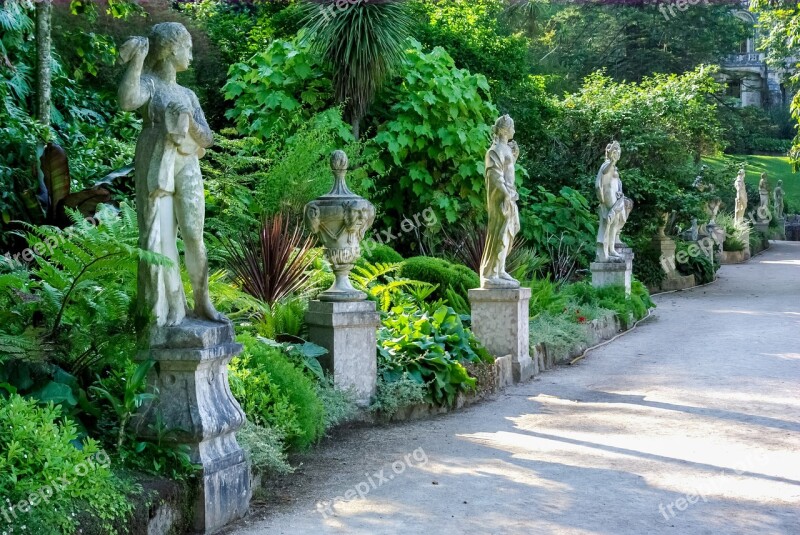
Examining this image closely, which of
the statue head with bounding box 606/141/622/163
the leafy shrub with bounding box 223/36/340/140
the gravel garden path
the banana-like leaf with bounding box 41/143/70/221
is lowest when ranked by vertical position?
the gravel garden path

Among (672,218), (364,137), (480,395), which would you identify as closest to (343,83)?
(364,137)

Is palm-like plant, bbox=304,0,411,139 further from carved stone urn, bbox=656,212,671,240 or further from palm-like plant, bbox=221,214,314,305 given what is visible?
carved stone urn, bbox=656,212,671,240

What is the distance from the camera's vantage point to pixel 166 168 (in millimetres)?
4828

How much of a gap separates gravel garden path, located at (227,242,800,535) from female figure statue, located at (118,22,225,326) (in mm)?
1273

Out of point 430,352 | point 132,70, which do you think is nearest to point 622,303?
point 430,352

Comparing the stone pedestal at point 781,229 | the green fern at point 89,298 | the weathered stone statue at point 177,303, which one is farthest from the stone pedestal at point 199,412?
the stone pedestal at point 781,229

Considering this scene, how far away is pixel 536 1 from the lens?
33.5m

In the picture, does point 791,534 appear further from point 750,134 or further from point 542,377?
point 750,134

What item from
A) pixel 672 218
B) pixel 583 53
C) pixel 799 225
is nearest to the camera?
pixel 672 218

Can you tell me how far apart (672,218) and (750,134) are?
30898mm

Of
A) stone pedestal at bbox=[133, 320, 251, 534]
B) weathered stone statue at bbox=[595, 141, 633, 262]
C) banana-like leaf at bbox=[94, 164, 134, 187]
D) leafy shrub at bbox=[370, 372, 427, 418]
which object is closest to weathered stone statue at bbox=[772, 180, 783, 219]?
weathered stone statue at bbox=[595, 141, 633, 262]

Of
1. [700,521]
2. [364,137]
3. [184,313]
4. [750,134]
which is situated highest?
[750,134]

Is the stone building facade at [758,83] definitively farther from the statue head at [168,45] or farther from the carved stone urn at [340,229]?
the statue head at [168,45]

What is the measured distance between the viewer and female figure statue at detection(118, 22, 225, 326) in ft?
15.7
